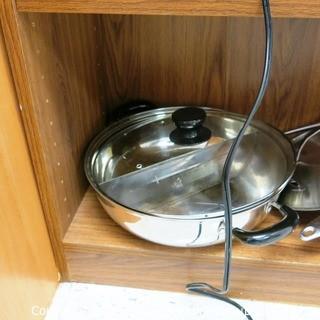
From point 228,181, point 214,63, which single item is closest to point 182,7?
point 228,181

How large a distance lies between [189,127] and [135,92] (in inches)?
7.7

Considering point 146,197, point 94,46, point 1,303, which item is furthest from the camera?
point 94,46

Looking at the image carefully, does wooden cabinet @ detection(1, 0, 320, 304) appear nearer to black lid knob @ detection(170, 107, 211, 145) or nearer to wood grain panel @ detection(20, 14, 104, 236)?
wood grain panel @ detection(20, 14, 104, 236)

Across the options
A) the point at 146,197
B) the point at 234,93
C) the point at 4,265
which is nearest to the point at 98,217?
the point at 146,197

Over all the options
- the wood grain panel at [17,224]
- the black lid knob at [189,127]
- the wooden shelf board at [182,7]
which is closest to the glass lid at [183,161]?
the black lid knob at [189,127]

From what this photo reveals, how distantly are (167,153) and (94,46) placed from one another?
0.24 m

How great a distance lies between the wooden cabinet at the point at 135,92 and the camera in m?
0.64

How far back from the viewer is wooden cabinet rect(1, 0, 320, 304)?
25.2 inches

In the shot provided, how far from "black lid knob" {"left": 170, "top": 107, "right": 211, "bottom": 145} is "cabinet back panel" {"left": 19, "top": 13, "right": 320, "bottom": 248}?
0.38ft

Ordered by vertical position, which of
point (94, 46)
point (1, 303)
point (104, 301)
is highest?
point (94, 46)

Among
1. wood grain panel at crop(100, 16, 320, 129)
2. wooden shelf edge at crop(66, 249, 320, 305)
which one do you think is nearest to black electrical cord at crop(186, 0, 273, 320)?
wooden shelf edge at crop(66, 249, 320, 305)

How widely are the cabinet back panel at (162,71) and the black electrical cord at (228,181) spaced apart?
0.18 metres

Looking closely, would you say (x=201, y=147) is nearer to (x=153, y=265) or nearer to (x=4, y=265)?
(x=153, y=265)

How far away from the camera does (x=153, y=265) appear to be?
29.8 inches
